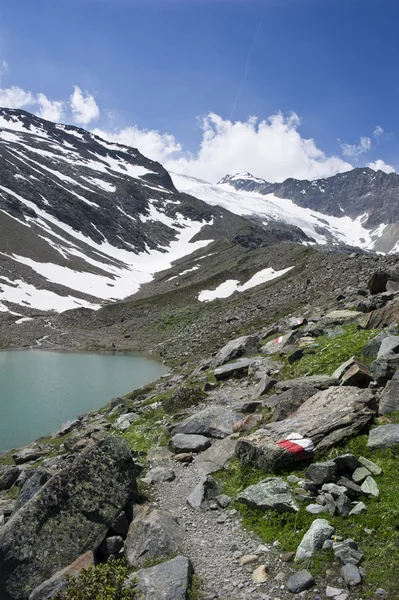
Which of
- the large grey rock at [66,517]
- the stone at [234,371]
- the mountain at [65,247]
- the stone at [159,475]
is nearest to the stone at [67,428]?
the stone at [234,371]

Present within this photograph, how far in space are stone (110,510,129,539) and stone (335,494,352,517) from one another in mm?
5101

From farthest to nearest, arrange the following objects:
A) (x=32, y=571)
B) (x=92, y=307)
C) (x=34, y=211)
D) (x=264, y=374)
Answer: (x=34, y=211), (x=92, y=307), (x=264, y=374), (x=32, y=571)

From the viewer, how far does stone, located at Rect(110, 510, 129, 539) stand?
1023cm

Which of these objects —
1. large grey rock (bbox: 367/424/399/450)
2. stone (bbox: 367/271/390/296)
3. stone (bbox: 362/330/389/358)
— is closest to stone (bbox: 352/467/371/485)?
large grey rock (bbox: 367/424/399/450)

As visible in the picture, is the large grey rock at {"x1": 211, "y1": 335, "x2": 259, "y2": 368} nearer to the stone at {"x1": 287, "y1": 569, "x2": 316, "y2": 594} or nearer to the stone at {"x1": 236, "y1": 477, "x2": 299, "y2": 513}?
the stone at {"x1": 236, "y1": 477, "x2": 299, "y2": 513}

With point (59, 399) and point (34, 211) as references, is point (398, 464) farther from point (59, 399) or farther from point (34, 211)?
point (34, 211)

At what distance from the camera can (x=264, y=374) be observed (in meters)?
19.8

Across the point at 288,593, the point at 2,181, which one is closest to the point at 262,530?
the point at 288,593

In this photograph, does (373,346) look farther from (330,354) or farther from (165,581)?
(165,581)

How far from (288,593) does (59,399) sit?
1328 inches

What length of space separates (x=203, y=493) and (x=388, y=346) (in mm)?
8324

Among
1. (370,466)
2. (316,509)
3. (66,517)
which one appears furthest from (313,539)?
(66,517)

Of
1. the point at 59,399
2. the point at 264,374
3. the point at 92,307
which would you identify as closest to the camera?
the point at 264,374

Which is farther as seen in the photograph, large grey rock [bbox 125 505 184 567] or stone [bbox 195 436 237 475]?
stone [bbox 195 436 237 475]
